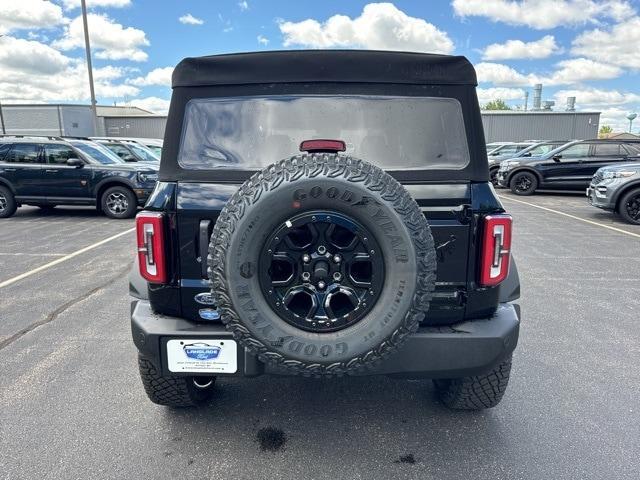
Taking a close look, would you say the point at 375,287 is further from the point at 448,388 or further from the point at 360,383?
the point at 360,383

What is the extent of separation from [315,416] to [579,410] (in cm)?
161

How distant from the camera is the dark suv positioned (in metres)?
9.89

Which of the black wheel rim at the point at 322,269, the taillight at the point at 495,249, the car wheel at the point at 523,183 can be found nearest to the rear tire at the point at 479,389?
the taillight at the point at 495,249

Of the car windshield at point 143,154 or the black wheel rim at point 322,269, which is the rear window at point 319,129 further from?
the car windshield at point 143,154

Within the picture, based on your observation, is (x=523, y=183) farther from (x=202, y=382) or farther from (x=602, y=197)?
(x=202, y=382)

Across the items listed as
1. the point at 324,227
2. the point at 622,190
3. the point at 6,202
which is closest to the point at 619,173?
→ the point at 622,190

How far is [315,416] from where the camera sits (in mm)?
2766

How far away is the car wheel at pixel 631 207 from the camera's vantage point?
9.36 meters

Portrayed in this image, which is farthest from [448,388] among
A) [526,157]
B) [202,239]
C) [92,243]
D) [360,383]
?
[526,157]

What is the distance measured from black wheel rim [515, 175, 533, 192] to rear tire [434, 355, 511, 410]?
1311cm

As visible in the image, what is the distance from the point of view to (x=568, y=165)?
13516 millimetres

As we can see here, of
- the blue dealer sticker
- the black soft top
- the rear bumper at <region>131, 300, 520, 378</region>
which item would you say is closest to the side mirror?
the black soft top

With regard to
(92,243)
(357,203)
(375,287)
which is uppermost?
(357,203)

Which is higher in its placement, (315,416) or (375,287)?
(375,287)
